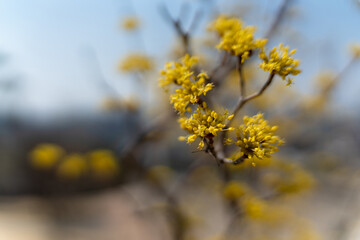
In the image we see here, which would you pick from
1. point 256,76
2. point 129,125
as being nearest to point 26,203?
point 129,125

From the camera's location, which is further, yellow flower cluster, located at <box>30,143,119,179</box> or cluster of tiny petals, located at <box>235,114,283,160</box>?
yellow flower cluster, located at <box>30,143,119,179</box>

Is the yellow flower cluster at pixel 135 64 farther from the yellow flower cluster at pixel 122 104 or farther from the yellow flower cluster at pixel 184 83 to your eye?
the yellow flower cluster at pixel 184 83

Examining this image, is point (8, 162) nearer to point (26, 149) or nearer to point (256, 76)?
point (26, 149)

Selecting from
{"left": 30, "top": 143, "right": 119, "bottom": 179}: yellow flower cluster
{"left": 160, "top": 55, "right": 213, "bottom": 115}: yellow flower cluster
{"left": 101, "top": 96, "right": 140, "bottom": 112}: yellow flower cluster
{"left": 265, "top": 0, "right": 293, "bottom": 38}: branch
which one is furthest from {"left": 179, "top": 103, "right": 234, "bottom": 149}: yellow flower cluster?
{"left": 30, "top": 143, "right": 119, "bottom": 179}: yellow flower cluster

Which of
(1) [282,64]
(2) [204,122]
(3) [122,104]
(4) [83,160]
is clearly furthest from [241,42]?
(4) [83,160]

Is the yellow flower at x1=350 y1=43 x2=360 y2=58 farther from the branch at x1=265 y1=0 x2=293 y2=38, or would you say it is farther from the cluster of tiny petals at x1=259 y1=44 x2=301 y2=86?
the cluster of tiny petals at x1=259 y1=44 x2=301 y2=86

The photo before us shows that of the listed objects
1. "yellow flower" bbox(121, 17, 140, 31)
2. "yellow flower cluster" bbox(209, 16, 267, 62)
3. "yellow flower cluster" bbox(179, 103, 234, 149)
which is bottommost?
"yellow flower cluster" bbox(179, 103, 234, 149)
